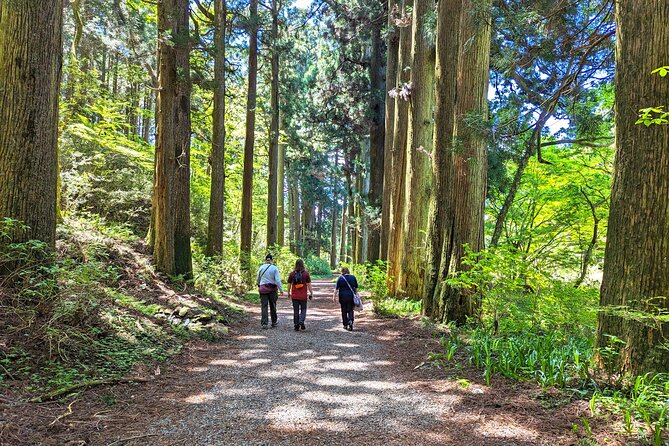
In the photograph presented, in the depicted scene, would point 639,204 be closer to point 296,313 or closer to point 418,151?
point 296,313

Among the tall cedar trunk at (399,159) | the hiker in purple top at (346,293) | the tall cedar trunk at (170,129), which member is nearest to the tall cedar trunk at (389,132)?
the tall cedar trunk at (399,159)

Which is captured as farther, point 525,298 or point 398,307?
point 398,307

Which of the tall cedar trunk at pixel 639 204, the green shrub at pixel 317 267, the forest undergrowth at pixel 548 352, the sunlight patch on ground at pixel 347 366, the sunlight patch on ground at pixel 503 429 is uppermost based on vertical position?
the tall cedar trunk at pixel 639 204

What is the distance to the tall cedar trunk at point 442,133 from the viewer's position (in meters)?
8.25

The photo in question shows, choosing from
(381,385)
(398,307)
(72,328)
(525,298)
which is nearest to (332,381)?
(381,385)

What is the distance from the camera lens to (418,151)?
35.0 feet

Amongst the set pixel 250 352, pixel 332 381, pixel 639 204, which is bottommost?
pixel 250 352

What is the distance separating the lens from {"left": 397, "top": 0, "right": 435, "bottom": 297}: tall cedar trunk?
418 inches

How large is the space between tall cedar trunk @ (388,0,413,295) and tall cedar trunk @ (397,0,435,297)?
0.70 meters

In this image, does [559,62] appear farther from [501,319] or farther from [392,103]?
[392,103]

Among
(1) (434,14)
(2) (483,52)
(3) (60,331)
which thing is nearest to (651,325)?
(2) (483,52)

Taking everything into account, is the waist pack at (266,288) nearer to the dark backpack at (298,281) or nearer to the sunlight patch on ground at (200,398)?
the dark backpack at (298,281)

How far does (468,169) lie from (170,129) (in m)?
6.89

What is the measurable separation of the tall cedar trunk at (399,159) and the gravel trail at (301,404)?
17.5 ft
